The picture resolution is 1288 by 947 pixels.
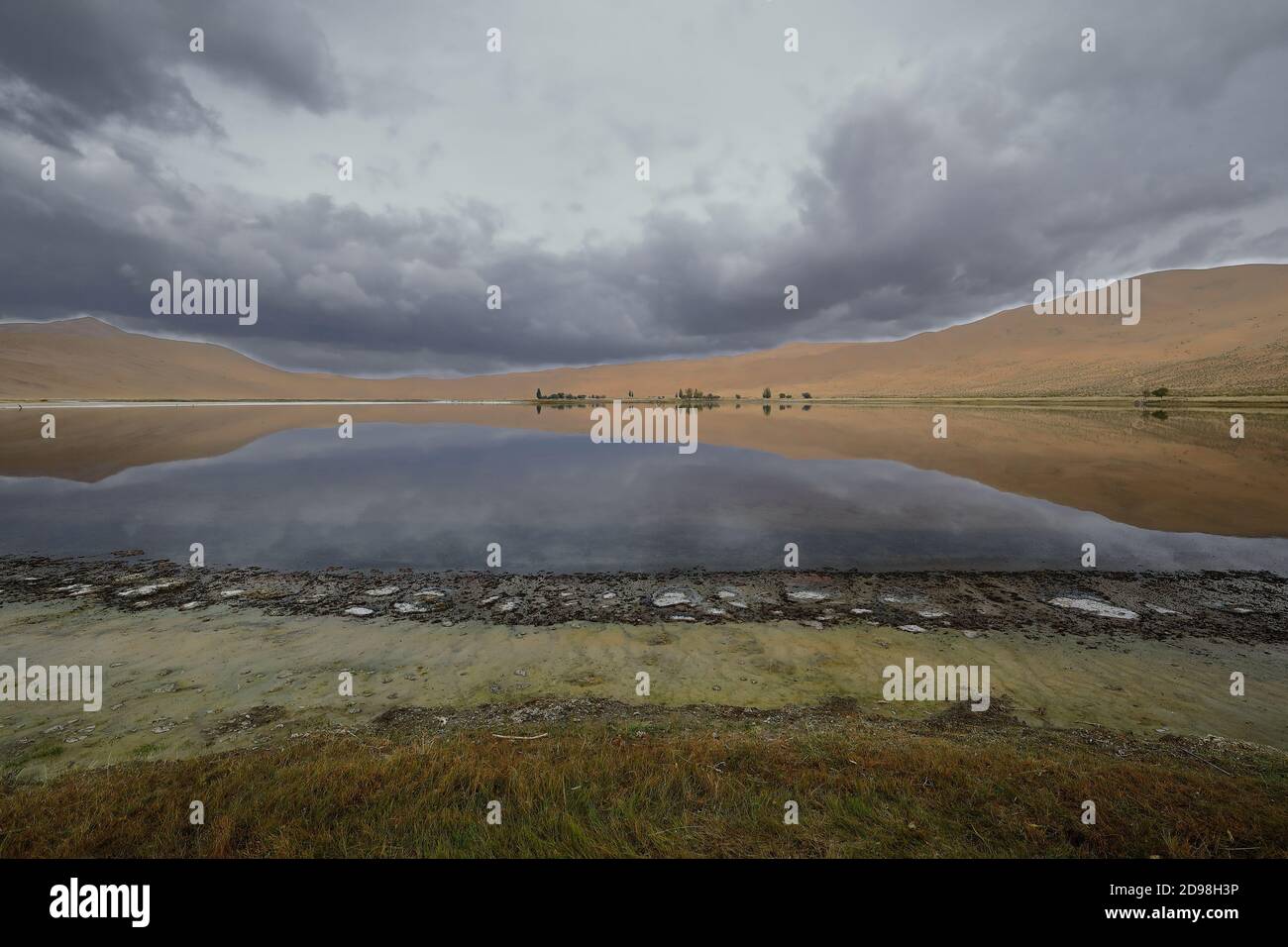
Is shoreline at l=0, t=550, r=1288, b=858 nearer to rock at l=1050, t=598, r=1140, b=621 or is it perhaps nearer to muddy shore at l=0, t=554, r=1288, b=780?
muddy shore at l=0, t=554, r=1288, b=780

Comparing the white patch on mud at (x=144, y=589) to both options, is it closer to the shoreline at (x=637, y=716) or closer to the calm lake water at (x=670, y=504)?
the shoreline at (x=637, y=716)

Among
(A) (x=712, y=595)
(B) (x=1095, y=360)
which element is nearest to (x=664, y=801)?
(A) (x=712, y=595)

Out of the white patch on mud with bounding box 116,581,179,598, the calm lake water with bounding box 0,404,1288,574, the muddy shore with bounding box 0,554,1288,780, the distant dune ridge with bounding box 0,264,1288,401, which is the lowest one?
the muddy shore with bounding box 0,554,1288,780

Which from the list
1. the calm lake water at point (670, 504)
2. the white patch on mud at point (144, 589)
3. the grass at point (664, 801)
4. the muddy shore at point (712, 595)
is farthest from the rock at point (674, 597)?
the white patch on mud at point (144, 589)

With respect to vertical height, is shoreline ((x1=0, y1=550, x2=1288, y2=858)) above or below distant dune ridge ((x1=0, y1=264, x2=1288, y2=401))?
below

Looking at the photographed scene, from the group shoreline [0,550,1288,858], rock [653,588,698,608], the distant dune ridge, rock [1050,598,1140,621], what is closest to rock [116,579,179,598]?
shoreline [0,550,1288,858]

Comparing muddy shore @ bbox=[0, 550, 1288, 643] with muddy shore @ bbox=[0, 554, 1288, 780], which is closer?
muddy shore @ bbox=[0, 554, 1288, 780]
